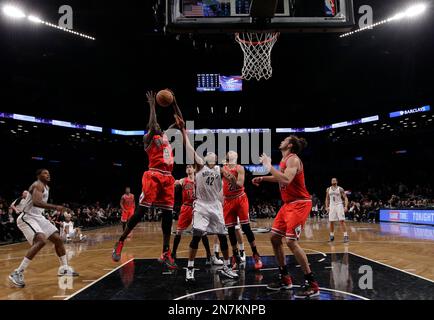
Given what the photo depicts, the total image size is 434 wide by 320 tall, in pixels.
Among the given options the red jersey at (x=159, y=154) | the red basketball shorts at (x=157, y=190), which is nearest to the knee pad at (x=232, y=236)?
the red basketball shorts at (x=157, y=190)

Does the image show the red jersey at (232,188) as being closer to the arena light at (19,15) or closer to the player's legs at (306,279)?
the player's legs at (306,279)

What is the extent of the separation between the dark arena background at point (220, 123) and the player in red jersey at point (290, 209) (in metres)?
0.33

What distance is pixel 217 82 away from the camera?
2297 centimetres

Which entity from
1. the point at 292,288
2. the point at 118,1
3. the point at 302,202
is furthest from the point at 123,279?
the point at 118,1

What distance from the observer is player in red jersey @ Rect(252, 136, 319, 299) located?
435cm

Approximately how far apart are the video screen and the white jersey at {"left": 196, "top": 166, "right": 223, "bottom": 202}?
18352mm

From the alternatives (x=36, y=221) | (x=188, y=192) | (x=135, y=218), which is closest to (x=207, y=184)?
(x=135, y=218)

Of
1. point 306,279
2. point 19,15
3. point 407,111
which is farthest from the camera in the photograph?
point 407,111

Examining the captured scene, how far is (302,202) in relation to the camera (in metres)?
4.62

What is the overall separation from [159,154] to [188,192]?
2.03 metres

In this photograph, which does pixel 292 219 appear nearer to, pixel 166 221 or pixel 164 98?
pixel 166 221

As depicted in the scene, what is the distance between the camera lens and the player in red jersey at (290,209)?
14.3 feet

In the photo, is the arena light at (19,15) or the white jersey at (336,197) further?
the arena light at (19,15)

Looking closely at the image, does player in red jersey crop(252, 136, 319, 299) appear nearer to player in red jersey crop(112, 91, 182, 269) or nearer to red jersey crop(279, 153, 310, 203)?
red jersey crop(279, 153, 310, 203)
